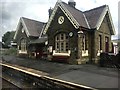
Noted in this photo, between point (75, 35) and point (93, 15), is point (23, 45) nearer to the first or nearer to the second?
point (75, 35)

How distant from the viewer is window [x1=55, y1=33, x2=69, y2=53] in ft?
54.1

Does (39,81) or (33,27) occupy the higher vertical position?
(33,27)

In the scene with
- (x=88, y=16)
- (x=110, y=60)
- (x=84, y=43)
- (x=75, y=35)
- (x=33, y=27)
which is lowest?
(x=110, y=60)

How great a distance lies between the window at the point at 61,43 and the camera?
1648cm

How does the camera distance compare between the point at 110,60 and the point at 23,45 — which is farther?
the point at 23,45

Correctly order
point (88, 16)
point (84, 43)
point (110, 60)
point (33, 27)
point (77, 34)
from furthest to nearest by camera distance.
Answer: point (33, 27)
point (88, 16)
point (84, 43)
point (77, 34)
point (110, 60)

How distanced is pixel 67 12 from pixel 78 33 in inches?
109

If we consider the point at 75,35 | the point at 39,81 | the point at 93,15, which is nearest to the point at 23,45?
the point at 75,35

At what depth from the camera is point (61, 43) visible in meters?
17.0

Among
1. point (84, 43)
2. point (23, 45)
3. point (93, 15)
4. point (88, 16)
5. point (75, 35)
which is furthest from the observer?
point (23, 45)

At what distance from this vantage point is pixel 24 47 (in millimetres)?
24828

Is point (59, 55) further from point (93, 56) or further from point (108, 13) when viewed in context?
point (108, 13)

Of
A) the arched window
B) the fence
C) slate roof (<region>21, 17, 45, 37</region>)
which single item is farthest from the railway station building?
the arched window

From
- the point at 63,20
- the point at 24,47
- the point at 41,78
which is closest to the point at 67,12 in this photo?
the point at 63,20
